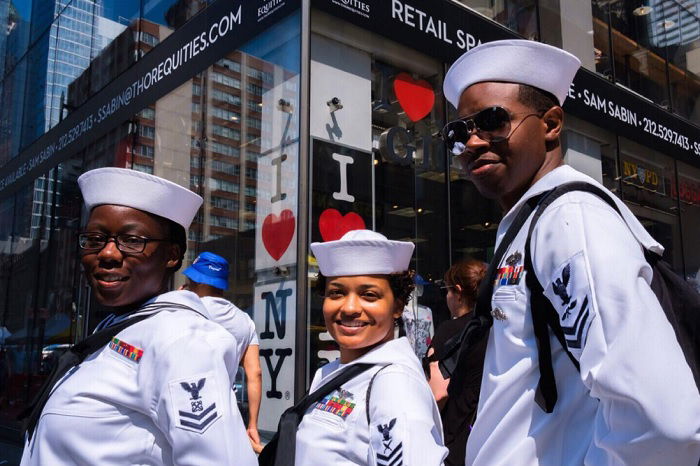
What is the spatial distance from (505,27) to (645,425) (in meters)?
8.14

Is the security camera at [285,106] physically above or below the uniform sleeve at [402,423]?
above

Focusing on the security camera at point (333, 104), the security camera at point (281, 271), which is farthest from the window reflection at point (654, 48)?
the security camera at point (281, 271)

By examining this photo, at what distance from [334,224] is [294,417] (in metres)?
3.71

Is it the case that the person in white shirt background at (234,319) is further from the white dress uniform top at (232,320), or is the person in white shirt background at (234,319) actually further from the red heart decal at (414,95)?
the red heart decal at (414,95)

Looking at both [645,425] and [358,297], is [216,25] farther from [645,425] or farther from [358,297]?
[645,425]

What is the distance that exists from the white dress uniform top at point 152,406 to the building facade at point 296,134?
3843 millimetres

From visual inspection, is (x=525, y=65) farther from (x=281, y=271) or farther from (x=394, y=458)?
(x=281, y=271)

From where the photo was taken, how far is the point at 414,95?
7336 millimetres

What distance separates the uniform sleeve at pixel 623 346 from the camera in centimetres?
105

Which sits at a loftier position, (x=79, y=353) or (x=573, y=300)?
(x=573, y=300)

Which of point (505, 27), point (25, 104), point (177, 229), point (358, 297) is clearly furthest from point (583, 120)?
point (25, 104)

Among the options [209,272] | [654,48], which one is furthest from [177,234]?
[654,48]

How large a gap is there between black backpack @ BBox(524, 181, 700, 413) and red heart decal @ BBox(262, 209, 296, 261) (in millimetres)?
4633

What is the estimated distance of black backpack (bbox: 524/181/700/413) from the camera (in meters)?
1.21
